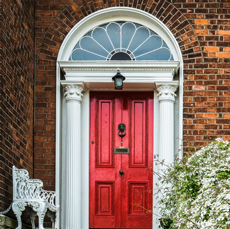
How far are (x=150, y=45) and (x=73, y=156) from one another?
222 centimetres

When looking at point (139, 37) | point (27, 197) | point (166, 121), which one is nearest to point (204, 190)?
point (27, 197)

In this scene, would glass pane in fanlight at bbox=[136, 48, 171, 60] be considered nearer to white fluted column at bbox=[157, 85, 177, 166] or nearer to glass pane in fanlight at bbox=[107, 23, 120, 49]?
glass pane in fanlight at bbox=[107, 23, 120, 49]

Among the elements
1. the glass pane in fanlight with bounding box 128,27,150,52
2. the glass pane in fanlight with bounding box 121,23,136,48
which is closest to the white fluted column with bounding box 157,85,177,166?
the glass pane in fanlight with bounding box 128,27,150,52

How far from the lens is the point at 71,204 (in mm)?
6867

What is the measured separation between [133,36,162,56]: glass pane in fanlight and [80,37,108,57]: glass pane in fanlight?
542 millimetres

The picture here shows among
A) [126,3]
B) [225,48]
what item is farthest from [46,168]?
[225,48]

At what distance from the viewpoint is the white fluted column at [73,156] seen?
686 cm

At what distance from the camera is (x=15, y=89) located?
6234mm

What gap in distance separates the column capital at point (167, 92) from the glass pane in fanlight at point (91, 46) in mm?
1091

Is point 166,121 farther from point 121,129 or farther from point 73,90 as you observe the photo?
point 73,90

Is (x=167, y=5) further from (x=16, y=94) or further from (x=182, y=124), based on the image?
(x=16, y=94)

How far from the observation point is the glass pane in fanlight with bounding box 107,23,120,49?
746 cm

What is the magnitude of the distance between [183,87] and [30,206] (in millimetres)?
3125

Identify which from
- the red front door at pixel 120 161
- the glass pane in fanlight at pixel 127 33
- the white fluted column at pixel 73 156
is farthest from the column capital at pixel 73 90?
the glass pane in fanlight at pixel 127 33
